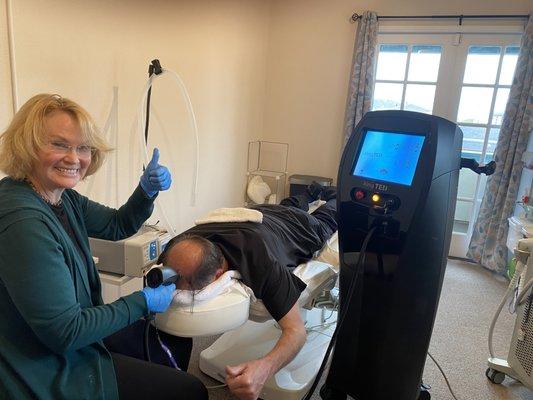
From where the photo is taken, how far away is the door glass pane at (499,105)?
327cm

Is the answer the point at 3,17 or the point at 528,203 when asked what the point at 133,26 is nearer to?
the point at 3,17

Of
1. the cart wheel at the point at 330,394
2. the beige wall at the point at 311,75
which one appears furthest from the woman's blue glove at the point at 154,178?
the beige wall at the point at 311,75

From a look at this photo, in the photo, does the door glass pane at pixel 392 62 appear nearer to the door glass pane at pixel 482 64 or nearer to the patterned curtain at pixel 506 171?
the door glass pane at pixel 482 64

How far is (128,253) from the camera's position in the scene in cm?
172

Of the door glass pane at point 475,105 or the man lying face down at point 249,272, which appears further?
the door glass pane at point 475,105

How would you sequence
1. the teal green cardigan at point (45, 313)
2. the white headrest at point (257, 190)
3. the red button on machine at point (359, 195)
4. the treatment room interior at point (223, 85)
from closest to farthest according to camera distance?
the teal green cardigan at point (45, 313) < the red button on machine at point (359, 195) < the treatment room interior at point (223, 85) < the white headrest at point (257, 190)

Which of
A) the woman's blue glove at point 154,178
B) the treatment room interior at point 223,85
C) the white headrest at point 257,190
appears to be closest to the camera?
the woman's blue glove at point 154,178

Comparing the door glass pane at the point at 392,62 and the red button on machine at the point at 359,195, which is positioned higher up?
the door glass pane at the point at 392,62

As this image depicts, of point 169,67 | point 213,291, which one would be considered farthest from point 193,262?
point 169,67

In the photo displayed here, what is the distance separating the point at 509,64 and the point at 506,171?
2.85 feet

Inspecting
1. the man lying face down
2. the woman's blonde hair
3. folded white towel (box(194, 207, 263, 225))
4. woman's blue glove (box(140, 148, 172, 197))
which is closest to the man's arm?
the man lying face down

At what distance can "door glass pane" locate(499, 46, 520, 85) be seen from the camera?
10.5ft

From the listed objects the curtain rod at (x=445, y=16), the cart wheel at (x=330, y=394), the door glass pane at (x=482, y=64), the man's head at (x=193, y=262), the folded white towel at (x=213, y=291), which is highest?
the curtain rod at (x=445, y=16)

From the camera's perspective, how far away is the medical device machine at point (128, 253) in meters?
1.71
